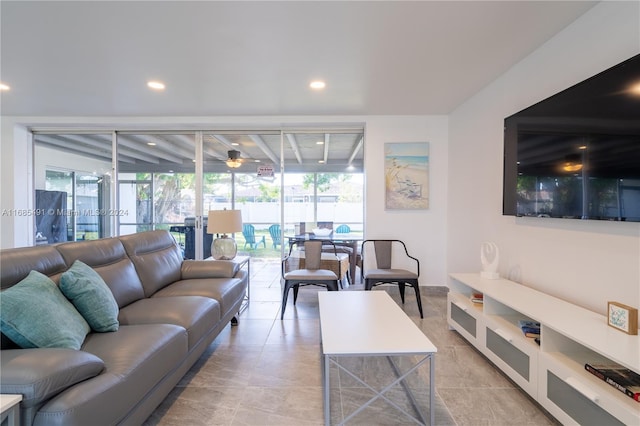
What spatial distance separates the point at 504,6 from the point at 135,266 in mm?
3479

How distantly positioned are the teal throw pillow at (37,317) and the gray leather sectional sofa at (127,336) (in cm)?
8

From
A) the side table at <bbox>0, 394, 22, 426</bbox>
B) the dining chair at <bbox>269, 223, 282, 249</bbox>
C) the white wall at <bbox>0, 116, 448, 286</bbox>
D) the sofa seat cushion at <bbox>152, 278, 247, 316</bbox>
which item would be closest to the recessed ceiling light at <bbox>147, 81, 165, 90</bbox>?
the white wall at <bbox>0, 116, 448, 286</bbox>

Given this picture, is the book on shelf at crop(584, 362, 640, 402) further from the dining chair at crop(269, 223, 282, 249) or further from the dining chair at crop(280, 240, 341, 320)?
the dining chair at crop(269, 223, 282, 249)

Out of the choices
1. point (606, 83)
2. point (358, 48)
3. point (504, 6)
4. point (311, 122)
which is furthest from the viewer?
point (311, 122)

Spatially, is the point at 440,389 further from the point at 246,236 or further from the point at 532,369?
the point at 246,236

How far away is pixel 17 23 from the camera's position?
2.22 meters

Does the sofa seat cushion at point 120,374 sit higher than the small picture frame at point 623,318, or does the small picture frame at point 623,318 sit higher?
the small picture frame at point 623,318

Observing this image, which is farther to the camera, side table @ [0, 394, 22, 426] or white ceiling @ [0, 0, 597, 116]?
white ceiling @ [0, 0, 597, 116]

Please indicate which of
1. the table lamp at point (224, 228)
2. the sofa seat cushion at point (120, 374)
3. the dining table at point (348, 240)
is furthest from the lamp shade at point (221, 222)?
the sofa seat cushion at point (120, 374)

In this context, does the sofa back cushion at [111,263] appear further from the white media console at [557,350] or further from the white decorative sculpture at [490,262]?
the white decorative sculpture at [490,262]

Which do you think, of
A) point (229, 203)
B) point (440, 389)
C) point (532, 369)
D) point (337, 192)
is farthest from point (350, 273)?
point (532, 369)

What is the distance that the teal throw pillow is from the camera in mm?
1341

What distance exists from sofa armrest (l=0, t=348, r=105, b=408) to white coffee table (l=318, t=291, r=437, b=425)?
1071 mm

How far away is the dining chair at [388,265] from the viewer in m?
3.33
